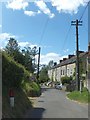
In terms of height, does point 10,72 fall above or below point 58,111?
above

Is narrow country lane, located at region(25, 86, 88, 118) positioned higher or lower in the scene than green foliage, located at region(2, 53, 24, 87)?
lower

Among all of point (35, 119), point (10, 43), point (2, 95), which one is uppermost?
point (10, 43)

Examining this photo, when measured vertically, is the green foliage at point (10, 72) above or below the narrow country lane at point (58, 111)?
above

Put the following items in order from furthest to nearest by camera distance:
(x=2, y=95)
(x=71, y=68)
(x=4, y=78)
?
(x=71, y=68), (x=4, y=78), (x=2, y=95)

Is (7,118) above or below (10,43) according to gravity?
below

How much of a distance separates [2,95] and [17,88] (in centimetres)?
640

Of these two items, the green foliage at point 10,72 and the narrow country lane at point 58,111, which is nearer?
the green foliage at point 10,72

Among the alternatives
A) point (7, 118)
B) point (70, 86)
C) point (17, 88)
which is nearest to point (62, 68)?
point (70, 86)

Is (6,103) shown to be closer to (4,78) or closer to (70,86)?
(4,78)

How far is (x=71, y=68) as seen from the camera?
340ft

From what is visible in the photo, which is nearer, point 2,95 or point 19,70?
point 2,95

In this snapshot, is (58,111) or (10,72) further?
(58,111)

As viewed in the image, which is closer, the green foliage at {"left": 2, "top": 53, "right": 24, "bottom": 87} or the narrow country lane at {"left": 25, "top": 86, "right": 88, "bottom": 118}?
the green foliage at {"left": 2, "top": 53, "right": 24, "bottom": 87}

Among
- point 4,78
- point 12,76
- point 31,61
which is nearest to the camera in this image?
point 4,78
